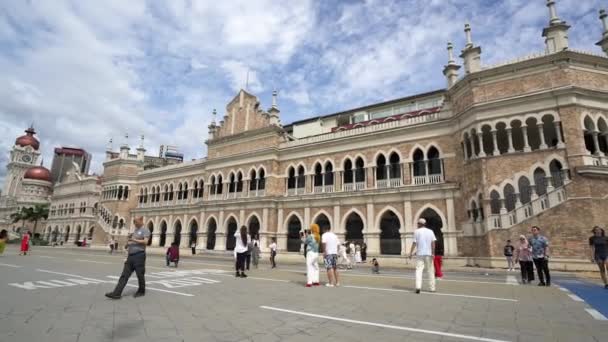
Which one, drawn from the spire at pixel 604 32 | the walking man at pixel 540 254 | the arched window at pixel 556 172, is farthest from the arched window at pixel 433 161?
the walking man at pixel 540 254

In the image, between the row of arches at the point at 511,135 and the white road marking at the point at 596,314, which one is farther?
the row of arches at the point at 511,135

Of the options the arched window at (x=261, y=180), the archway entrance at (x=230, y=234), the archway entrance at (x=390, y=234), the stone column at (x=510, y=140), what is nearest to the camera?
the stone column at (x=510, y=140)

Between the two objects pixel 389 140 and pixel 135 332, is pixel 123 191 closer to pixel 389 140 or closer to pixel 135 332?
pixel 389 140

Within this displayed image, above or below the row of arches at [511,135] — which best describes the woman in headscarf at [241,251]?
below

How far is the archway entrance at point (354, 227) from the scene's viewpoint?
949 inches

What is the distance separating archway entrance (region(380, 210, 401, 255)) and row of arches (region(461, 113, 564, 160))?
6328mm

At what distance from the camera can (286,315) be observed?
5.20 metres

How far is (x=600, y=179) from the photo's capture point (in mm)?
15508

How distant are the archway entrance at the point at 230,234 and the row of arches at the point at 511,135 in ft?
65.4

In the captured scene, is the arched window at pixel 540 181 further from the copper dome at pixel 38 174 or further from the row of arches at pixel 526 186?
the copper dome at pixel 38 174

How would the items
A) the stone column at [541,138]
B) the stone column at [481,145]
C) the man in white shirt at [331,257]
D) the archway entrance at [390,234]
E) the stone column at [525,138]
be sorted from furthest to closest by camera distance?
the archway entrance at [390,234]
the stone column at [481,145]
the stone column at [525,138]
the stone column at [541,138]
the man in white shirt at [331,257]

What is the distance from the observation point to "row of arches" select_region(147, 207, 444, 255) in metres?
22.0

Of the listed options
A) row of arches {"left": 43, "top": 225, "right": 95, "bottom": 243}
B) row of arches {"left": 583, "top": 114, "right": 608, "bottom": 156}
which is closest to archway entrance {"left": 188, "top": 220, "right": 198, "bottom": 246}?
row of arches {"left": 43, "top": 225, "right": 95, "bottom": 243}

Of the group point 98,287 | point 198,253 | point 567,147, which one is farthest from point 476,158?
point 198,253
